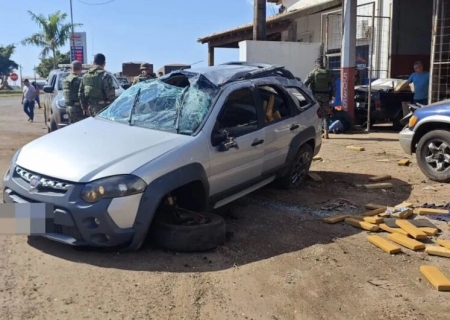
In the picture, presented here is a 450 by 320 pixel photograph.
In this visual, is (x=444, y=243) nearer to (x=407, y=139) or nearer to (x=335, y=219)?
(x=335, y=219)

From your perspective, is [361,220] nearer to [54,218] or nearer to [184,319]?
[184,319]

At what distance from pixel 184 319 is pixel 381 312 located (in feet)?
4.56

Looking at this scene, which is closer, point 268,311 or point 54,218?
point 268,311

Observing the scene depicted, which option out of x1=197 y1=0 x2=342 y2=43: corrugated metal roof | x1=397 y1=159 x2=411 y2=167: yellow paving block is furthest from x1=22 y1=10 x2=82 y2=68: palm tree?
x1=397 y1=159 x2=411 y2=167: yellow paving block

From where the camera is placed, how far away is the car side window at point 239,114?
5.30 metres

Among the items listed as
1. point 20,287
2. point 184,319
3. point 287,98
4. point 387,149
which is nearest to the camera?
point 184,319

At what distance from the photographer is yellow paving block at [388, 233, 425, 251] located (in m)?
4.82

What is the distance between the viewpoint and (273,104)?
20.5ft

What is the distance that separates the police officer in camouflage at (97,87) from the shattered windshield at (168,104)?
3203mm

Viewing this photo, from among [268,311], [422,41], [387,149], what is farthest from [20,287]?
[422,41]

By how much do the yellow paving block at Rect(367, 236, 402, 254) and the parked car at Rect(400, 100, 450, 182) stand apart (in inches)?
109

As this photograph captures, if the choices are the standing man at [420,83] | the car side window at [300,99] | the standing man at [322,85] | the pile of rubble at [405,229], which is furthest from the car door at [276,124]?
the standing man at [420,83]

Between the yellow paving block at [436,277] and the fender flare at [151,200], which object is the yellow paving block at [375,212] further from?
the fender flare at [151,200]

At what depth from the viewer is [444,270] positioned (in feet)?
14.5
